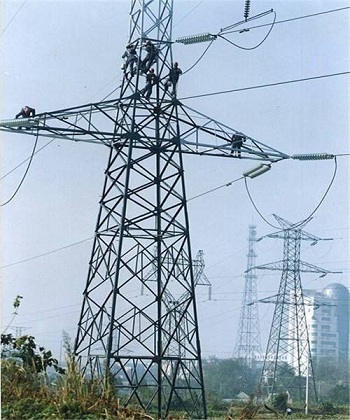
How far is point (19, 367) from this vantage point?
12.0m

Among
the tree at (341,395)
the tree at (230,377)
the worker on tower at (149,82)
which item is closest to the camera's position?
the worker on tower at (149,82)

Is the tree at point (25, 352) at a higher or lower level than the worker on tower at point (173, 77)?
lower

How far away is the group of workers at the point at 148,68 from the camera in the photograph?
18.1 meters

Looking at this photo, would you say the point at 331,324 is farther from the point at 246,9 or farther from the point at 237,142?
the point at 246,9

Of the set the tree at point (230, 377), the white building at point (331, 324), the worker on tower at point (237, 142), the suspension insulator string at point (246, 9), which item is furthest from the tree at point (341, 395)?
the suspension insulator string at point (246, 9)

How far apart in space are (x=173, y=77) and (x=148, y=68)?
647 millimetres

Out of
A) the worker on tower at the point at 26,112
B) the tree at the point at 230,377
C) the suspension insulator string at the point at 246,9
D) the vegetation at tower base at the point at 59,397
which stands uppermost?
the suspension insulator string at the point at 246,9

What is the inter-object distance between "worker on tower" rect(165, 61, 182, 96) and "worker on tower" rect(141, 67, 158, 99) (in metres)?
0.34

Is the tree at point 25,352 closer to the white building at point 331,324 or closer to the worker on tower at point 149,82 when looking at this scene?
the worker on tower at point 149,82

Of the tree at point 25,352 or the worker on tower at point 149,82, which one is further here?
the worker on tower at point 149,82

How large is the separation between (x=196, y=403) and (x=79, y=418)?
8.72 m

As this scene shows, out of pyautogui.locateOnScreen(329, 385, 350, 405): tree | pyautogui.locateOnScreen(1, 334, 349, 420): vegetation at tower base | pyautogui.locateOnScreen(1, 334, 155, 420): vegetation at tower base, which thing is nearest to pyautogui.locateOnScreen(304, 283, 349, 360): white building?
pyautogui.locateOnScreen(329, 385, 350, 405): tree

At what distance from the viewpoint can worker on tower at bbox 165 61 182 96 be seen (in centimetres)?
1825

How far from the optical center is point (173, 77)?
18.2 m
